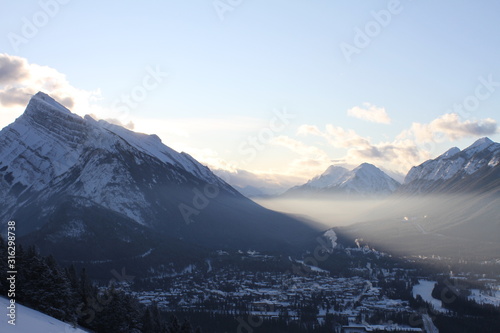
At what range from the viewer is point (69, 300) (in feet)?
246

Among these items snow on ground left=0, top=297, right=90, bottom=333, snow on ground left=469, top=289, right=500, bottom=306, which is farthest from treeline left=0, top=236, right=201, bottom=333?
snow on ground left=469, top=289, right=500, bottom=306

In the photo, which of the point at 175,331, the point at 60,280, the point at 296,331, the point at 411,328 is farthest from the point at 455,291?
the point at 60,280

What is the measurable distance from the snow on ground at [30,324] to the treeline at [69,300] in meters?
7.23

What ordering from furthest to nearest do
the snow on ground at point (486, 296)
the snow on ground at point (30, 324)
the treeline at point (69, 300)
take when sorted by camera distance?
the snow on ground at point (486, 296) → the treeline at point (69, 300) → the snow on ground at point (30, 324)

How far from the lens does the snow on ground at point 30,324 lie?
1966 inches

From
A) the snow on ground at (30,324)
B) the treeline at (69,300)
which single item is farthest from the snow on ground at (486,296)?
the snow on ground at (30,324)

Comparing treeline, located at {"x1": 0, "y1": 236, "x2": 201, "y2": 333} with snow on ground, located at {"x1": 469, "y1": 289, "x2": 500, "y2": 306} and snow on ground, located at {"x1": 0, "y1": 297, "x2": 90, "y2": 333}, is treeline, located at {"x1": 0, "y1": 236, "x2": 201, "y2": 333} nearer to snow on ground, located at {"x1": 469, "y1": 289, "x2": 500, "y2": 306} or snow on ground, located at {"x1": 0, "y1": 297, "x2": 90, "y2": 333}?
snow on ground, located at {"x1": 0, "y1": 297, "x2": 90, "y2": 333}

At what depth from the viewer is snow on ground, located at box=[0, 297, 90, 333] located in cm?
4993

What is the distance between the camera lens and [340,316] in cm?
15275

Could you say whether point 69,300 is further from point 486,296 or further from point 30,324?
point 486,296

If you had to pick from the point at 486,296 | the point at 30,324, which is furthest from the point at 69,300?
the point at 486,296

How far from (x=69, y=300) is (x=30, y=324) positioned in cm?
2134

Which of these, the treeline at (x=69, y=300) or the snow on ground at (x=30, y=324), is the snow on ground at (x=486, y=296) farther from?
the snow on ground at (x=30, y=324)

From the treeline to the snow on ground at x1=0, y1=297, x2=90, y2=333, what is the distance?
723cm
